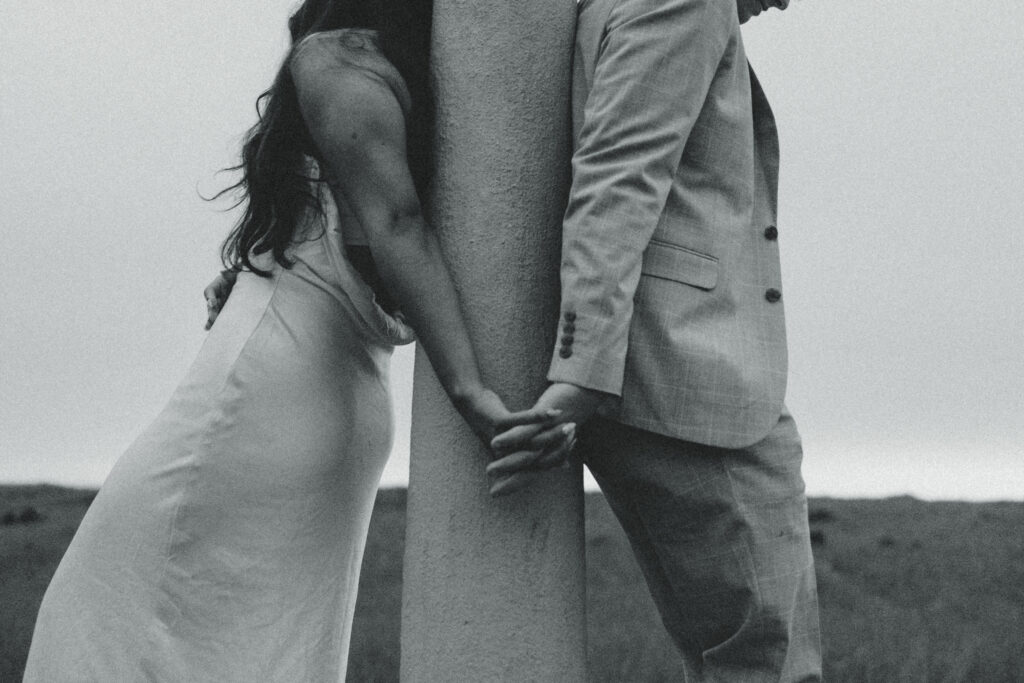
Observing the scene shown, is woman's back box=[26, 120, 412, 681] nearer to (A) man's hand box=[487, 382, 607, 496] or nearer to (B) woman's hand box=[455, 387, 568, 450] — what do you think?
(B) woman's hand box=[455, 387, 568, 450]

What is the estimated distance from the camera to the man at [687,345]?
2.18m

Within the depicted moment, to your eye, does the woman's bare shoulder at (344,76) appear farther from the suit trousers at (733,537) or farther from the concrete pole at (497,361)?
the suit trousers at (733,537)

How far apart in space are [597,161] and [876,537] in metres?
7.58

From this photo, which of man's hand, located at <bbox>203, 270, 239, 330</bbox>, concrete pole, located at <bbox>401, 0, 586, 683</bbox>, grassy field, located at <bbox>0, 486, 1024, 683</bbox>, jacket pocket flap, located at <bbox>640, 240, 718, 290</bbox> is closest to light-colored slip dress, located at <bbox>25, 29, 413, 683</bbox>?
concrete pole, located at <bbox>401, 0, 586, 683</bbox>

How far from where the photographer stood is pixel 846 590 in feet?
25.4

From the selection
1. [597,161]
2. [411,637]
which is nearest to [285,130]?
[597,161]

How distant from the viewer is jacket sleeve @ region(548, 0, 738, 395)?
2.16 metres

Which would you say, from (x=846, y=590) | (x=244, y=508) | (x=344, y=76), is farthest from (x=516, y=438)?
(x=846, y=590)

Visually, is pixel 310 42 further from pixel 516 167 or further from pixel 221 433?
pixel 221 433

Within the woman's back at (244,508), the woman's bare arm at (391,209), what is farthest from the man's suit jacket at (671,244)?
the woman's back at (244,508)

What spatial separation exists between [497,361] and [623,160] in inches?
18.1

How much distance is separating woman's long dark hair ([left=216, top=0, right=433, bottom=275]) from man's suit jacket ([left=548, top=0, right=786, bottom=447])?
357mm

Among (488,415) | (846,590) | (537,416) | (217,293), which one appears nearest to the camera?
(537,416)

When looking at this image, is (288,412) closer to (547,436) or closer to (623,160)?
(547,436)
